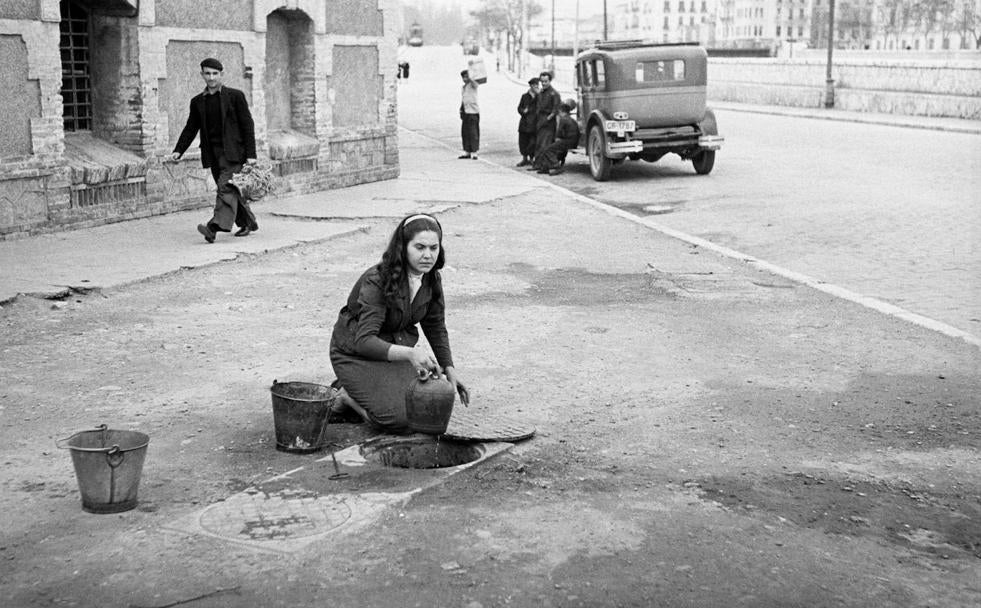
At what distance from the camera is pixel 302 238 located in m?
13.2

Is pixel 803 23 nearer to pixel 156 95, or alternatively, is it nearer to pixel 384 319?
pixel 156 95

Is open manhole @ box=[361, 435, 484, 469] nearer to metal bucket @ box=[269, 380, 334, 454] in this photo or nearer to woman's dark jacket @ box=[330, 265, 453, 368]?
metal bucket @ box=[269, 380, 334, 454]

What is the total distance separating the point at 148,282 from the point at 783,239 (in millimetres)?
7212

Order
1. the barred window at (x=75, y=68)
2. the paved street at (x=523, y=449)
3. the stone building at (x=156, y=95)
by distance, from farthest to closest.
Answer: the barred window at (x=75, y=68), the stone building at (x=156, y=95), the paved street at (x=523, y=449)

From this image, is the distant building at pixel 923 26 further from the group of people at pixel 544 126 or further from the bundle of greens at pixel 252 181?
the bundle of greens at pixel 252 181

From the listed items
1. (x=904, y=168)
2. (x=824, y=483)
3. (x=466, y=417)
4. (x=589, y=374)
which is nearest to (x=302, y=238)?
(x=589, y=374)

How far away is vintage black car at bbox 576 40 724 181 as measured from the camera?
2081 cm

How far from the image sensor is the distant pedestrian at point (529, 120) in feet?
77.2

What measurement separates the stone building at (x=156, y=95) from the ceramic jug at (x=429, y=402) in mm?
8027

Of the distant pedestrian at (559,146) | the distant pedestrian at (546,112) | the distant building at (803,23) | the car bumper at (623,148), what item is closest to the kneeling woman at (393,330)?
the car bumper at (623,148)

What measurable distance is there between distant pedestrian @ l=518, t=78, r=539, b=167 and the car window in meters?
2.78

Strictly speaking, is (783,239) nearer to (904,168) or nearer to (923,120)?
(904,168)

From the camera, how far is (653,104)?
69.2 feet

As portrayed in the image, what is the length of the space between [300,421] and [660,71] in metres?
16.5
